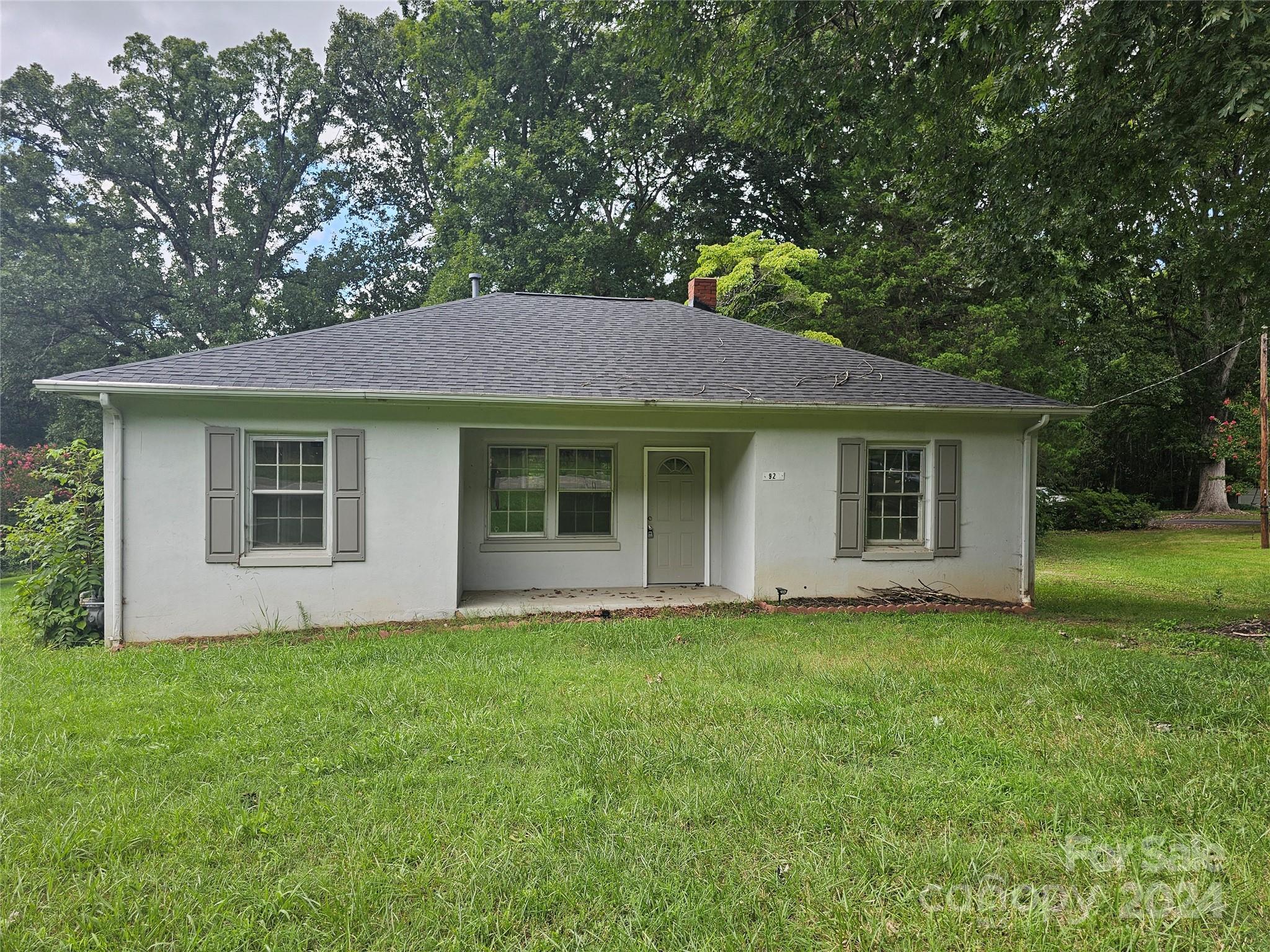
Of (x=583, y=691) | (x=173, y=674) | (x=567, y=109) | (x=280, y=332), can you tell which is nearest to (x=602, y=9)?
(x=583, y=691)

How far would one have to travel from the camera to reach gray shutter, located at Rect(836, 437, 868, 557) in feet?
29.7

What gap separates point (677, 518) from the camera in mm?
10391

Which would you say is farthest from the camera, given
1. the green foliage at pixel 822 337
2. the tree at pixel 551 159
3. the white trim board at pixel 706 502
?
the tree at pixel 551 159

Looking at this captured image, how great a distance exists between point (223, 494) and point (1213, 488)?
30814 millimetres

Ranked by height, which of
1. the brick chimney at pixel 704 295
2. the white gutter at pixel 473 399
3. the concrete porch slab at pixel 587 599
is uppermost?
the brick chimney at pixel 704 295

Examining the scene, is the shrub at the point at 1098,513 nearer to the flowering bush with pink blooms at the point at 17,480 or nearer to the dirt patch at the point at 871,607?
the dirt patch at the point at 871,607

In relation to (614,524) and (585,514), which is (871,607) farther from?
(585,514)

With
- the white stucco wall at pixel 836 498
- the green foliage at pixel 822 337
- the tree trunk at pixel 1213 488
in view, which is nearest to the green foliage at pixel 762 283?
the green foliage at pixel 822 337

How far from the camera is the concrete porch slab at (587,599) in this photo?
8.48m

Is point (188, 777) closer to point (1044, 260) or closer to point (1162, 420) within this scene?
point (1044, 260)

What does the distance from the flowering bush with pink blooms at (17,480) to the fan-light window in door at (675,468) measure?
14.5 metres

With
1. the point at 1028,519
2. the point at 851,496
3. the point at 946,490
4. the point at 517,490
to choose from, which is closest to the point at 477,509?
the point at 517,490

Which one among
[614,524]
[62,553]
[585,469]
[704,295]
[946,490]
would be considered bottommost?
[62,553]

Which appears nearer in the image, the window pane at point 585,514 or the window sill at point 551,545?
the window sill at point 551,545
